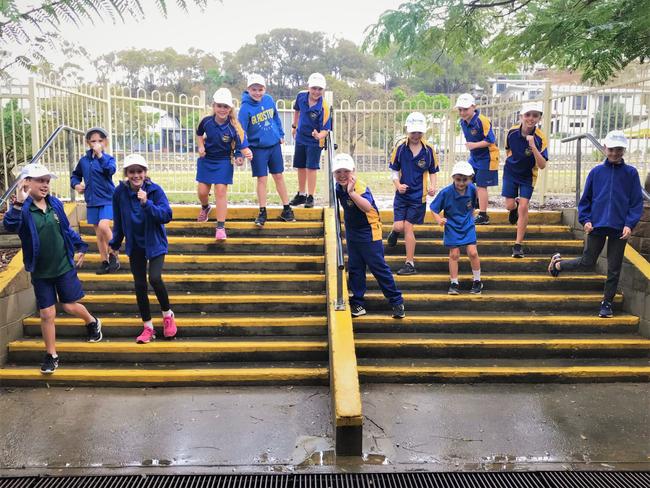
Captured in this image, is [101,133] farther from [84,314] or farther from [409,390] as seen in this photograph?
[409,390]

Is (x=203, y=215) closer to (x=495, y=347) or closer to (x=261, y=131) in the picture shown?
(x=261, y=131)

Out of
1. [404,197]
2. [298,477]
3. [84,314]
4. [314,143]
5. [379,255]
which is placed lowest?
[298,477]

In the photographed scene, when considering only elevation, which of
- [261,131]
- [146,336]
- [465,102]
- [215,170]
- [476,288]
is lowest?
[146,336]

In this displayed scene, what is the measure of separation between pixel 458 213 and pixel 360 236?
4.24 feet

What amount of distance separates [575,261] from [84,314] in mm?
5236

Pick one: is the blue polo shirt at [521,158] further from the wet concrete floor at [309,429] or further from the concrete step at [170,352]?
the concrete step at [170,352]

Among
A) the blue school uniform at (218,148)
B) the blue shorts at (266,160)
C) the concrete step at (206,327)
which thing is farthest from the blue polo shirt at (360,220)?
the blue shorts at (266,160)

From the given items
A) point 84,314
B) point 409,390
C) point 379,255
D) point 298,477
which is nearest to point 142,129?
point 84,314

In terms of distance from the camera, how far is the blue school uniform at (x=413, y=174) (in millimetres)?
6824

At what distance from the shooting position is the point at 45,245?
5.20 meters

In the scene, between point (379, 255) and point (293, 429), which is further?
point (379, 255)

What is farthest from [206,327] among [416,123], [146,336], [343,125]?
[343,125]

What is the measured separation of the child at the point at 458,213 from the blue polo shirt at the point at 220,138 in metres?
2.55

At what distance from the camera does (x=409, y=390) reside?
5184 millimetres
